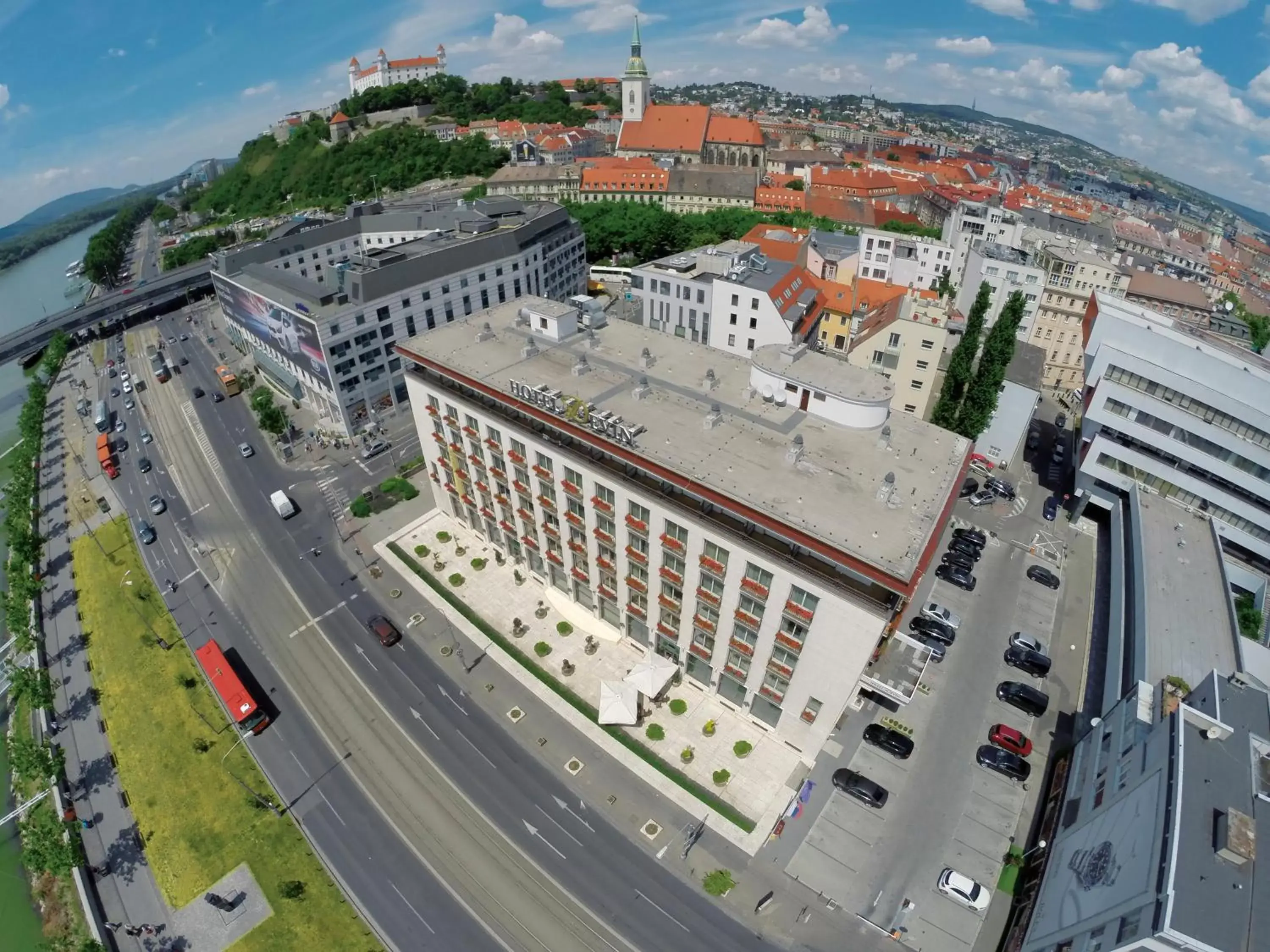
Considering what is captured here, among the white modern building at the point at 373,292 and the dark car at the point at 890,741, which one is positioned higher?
the white modern building at the point at 373,292

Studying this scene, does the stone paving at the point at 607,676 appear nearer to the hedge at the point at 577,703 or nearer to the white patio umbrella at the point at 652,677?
the hedge at the point at 577,703

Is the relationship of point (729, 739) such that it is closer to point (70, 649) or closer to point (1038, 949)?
point (1038, 949)

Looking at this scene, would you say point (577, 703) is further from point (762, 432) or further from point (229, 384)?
point (229, 384)

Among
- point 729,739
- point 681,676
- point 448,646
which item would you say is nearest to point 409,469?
point 448,646

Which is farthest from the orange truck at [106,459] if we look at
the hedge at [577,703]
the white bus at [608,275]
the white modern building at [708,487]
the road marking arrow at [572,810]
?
the white bus at [608,275]

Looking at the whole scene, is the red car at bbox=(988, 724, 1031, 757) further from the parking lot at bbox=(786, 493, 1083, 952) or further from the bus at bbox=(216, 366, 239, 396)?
the bus at bbox=(216, 366, 239, 396)

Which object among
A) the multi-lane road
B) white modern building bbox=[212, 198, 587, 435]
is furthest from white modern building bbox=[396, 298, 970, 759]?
white modern building bbox=[212, 198, 587, 435]
